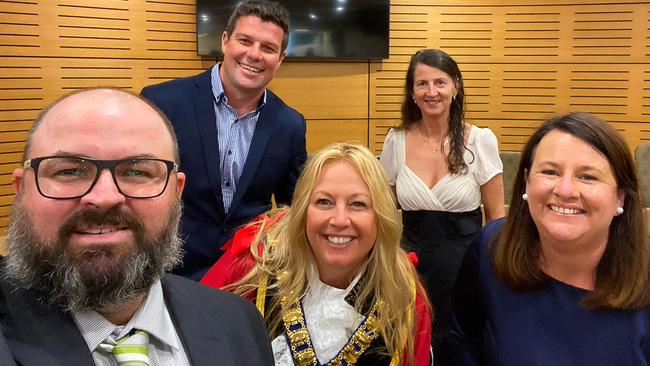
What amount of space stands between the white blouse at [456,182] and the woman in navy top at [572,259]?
3.66 ft

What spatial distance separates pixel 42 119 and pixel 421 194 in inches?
88.7

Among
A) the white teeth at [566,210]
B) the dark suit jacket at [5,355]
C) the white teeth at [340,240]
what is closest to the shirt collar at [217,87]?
the white teeth at [340,240]

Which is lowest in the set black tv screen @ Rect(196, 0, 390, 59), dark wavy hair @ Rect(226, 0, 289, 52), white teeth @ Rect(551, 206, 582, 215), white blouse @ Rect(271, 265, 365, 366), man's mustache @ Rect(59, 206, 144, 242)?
white blouse @ Rect(271, 265, 365, 366)

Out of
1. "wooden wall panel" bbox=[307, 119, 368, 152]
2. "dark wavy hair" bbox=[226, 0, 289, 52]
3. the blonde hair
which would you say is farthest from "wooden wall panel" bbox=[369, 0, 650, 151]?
the blonde hair

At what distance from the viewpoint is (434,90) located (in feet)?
10.2

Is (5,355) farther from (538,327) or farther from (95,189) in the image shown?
(538,327)

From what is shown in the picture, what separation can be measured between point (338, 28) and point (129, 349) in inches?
235

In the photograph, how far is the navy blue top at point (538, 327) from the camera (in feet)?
5.43

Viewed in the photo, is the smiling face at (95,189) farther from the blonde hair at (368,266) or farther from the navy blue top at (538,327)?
the navy blue top at (538,327)

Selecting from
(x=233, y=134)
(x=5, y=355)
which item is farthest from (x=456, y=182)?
(x=5, y=355)

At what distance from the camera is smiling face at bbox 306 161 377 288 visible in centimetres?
188

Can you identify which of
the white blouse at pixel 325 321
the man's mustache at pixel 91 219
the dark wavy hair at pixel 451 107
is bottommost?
the white blouse at pixel 325 321

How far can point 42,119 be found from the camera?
109 centimetres

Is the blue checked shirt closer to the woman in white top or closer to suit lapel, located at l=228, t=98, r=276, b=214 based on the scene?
suit lapel, located at l=228, t=98, r=276, b=214
